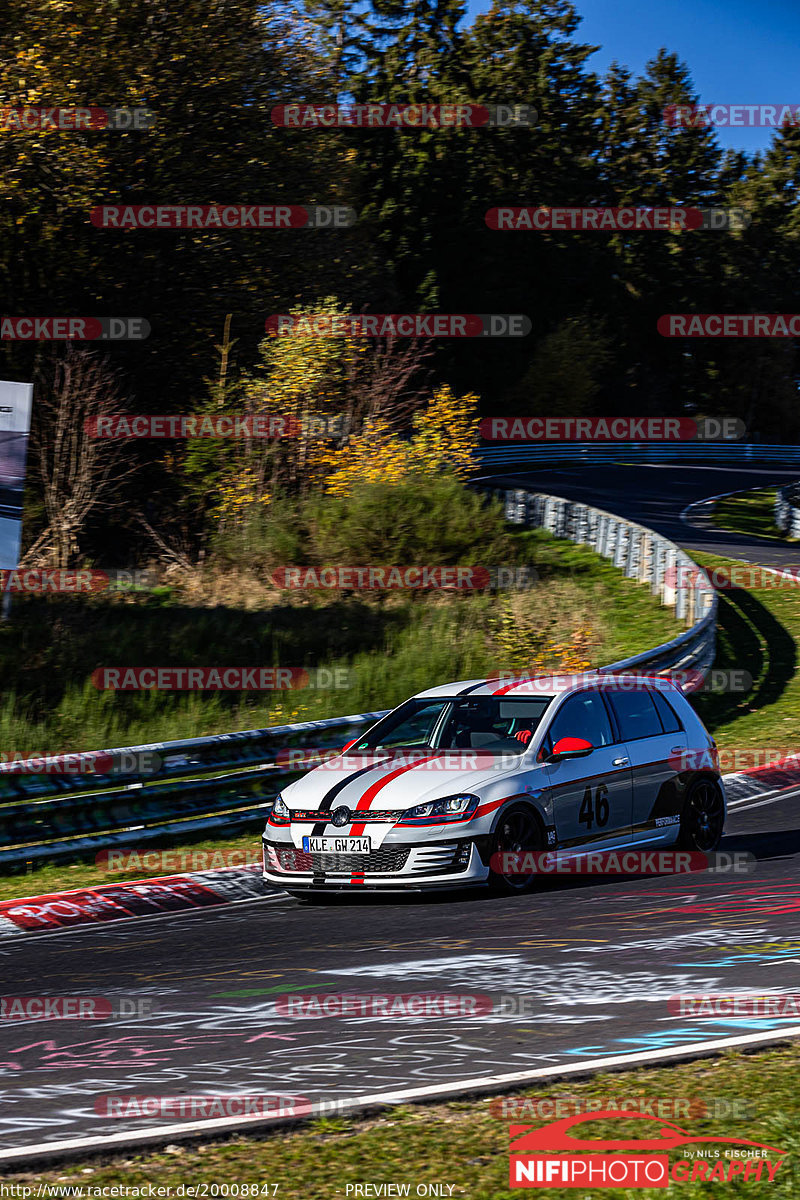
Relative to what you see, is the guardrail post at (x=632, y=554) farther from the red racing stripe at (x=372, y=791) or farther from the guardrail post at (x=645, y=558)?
the red racing stripe at (x=372, y=791)

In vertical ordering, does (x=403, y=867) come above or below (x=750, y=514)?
below

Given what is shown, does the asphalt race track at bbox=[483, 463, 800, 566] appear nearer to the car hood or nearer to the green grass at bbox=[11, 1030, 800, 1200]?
the car hood

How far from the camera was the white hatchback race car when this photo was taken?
9.20m

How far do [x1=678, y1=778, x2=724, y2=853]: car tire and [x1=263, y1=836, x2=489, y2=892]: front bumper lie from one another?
2.43 metres

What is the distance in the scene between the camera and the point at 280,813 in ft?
31.9

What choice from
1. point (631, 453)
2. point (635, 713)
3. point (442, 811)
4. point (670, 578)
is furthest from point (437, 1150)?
point (631, 453)

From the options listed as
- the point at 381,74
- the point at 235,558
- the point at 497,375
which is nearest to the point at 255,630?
the point at 235,558

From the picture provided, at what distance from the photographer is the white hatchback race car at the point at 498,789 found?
920 centimetres

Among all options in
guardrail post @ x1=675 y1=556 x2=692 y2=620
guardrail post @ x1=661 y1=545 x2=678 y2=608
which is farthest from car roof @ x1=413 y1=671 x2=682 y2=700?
guardrail post @ x1=661 y1=545 x2=678 y2=608

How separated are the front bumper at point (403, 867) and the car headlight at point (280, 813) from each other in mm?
308

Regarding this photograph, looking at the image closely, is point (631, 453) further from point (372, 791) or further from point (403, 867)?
point (403, 867)

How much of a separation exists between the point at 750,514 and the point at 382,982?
3786 cm

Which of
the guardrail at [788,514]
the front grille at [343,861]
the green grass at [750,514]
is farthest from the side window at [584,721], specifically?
the guardrail at [788,514]

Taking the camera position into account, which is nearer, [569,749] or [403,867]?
[403,867]
